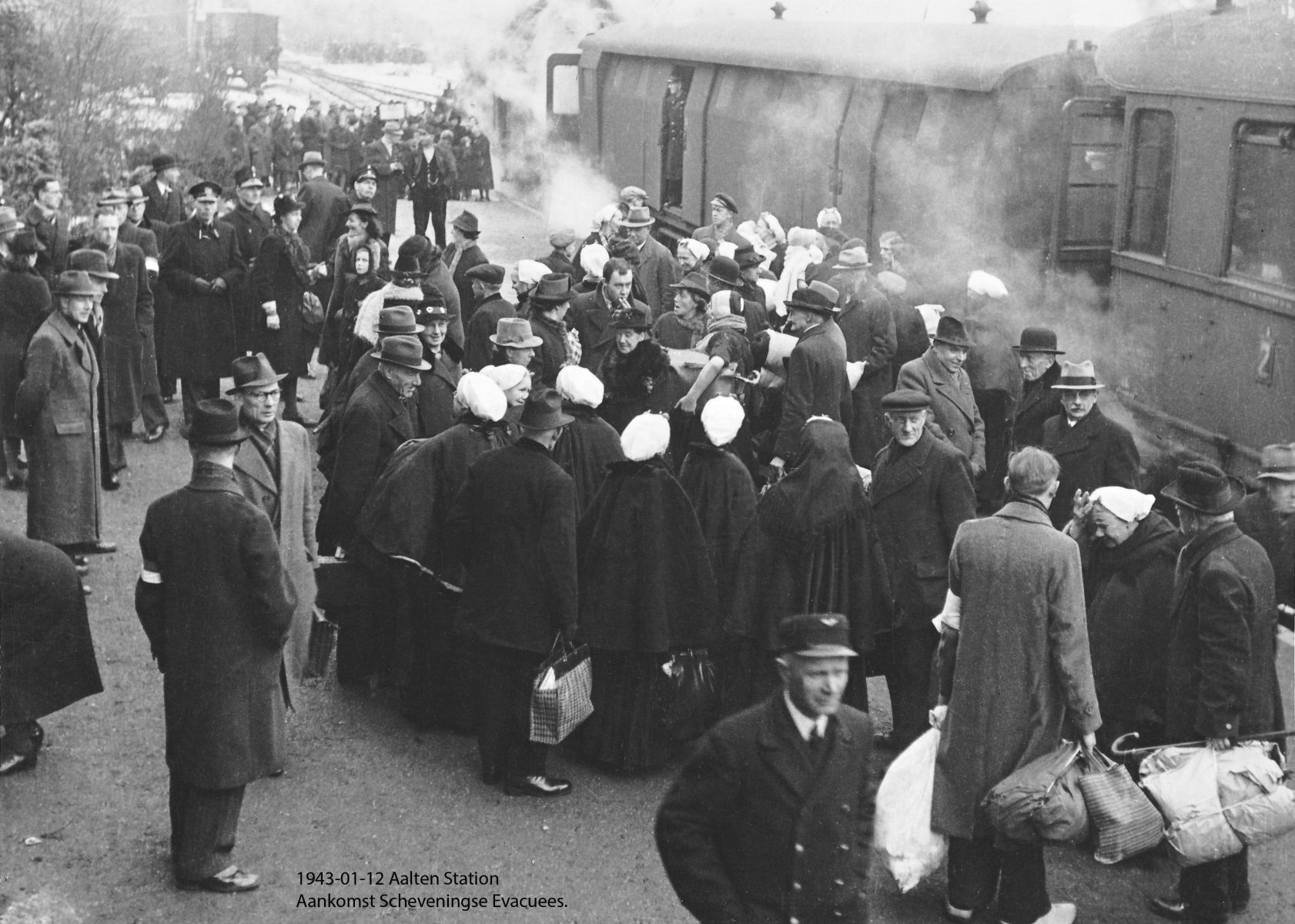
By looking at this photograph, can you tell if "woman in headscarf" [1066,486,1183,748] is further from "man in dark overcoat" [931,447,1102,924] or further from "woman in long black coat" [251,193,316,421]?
"woman in long black coat" [251,193,316,421]

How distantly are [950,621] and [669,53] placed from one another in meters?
15.3

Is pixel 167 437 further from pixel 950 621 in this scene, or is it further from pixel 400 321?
pixel 950 621

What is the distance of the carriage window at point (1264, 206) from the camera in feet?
28.4

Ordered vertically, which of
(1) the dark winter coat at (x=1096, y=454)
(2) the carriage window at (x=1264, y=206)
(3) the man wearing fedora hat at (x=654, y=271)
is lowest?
(1) the dark winter coat at (x=1096, y=454)

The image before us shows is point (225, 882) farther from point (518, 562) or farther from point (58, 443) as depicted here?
point (58, 443)

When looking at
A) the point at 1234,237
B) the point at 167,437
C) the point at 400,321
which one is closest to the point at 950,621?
the point at 400,321

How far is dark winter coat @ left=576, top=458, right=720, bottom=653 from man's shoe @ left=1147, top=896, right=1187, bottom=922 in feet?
6.52

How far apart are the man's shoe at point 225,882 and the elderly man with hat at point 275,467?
1106mm

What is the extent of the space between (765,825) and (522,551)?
2.79 metres

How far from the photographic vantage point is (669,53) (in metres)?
19.9

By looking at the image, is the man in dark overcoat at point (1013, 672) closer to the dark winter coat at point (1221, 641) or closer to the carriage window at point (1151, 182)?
the dark winter coat at point (1221, 641)

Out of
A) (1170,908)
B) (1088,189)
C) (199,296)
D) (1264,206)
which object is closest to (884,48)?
(1088,189)

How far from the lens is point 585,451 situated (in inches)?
288

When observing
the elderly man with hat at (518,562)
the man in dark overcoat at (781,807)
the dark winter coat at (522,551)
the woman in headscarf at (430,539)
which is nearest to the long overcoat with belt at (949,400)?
the woman in headscarf at (430,539)
